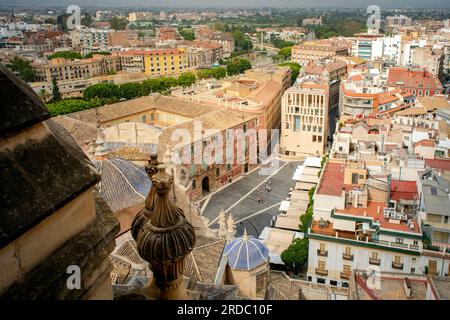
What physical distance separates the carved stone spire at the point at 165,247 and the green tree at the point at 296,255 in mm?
22243

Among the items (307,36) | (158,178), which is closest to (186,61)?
(307,36)

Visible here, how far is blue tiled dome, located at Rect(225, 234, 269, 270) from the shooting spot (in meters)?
19.3

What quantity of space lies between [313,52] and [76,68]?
58612 mm

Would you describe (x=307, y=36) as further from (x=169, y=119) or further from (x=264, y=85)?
(x=169, y=119)

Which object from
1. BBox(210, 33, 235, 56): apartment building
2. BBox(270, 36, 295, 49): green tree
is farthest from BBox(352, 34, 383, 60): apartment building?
BBox(210, 33, 235, 56): apartment building

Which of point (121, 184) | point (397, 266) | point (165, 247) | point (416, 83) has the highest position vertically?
point (165, 247)

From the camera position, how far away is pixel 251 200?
138 feet

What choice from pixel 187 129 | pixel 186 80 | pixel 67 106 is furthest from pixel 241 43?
pixel 187 129

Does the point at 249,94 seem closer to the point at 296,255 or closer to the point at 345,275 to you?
the point at 296,255

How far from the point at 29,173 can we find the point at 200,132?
39.3m

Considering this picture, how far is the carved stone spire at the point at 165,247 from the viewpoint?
5.42m

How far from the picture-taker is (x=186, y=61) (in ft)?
371

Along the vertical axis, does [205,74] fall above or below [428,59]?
below

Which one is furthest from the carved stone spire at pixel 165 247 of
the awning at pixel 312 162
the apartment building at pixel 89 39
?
the apartment building at pixel 89 39
